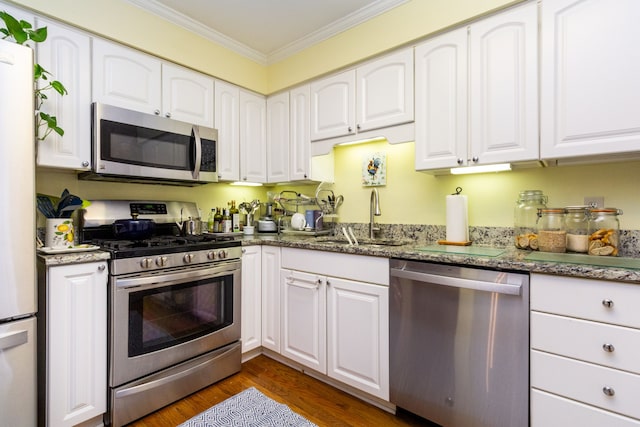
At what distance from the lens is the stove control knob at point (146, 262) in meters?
1.72

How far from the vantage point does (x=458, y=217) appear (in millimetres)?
1920

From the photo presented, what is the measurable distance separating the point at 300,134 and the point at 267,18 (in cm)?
87

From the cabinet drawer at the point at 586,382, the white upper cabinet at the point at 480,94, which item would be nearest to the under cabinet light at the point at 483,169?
the white upper cabinet at the point at 480,94

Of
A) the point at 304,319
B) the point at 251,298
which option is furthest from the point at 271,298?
the point at 304,319

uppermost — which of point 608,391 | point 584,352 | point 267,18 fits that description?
point 267,18

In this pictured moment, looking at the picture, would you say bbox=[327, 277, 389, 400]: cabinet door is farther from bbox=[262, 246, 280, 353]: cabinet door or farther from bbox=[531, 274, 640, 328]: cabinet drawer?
bbox=[531, 274, 640, 328]: cabinet drawer

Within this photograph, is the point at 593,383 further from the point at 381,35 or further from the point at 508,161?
the point at 381,35

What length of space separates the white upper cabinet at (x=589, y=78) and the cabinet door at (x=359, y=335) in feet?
3.87

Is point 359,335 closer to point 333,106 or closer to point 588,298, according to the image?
point 588,298

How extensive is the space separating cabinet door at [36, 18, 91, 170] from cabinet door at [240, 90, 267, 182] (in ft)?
3.65

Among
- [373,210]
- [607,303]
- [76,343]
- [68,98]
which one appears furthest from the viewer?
[373,210]

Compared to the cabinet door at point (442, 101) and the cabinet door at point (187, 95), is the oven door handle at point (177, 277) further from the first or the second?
the cabinet door at point (442, 101)

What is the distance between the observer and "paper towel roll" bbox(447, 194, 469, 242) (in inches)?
75.3

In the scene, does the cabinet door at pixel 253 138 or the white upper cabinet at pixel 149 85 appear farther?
the cabinet door at pixel 253 138
